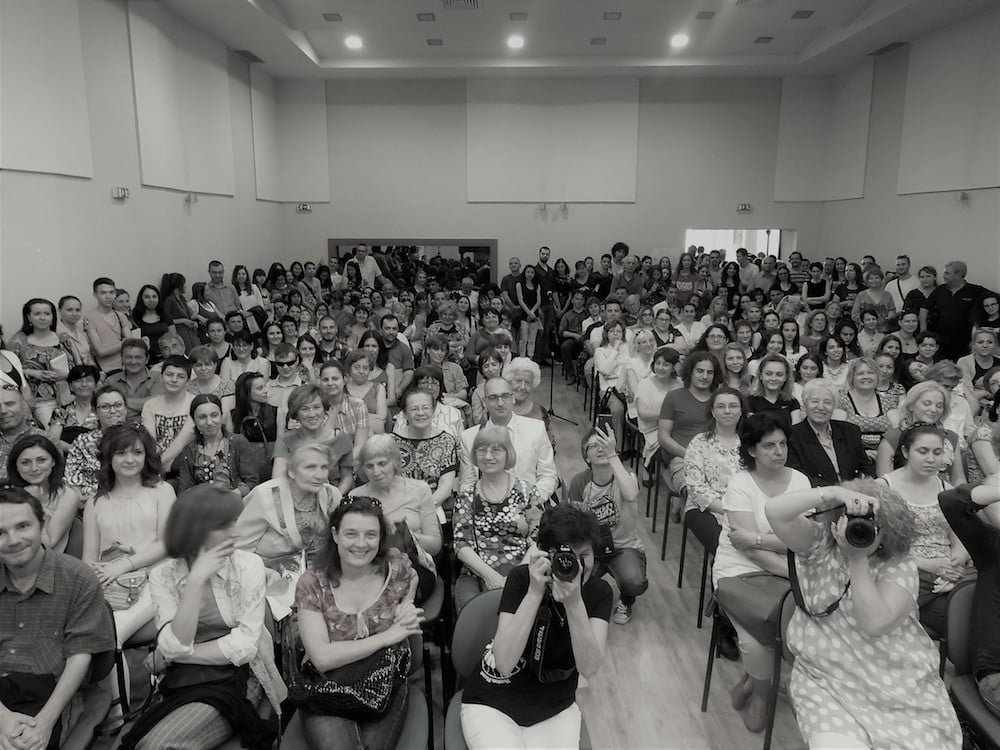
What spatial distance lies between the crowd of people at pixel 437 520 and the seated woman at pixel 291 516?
0.04 ft

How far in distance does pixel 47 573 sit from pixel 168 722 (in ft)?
1.87

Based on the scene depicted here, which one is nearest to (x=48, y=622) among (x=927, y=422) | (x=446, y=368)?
(x=446, y=368)

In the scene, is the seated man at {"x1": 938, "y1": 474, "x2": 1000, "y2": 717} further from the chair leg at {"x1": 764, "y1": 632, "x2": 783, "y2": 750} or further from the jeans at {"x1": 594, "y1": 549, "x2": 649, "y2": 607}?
the jeans at {"x1": 594, "y1": 549, "x2": 649, "y2": 607}

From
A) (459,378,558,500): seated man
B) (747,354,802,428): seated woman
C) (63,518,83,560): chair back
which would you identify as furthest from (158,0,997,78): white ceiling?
(63,518,83,560): chair back

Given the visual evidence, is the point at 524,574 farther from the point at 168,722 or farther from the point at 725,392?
the point at 725,392

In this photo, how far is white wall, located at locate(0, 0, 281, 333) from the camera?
17.4ft

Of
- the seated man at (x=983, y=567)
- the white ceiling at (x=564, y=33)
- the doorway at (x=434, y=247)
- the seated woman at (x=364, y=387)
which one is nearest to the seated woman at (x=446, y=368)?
the seated woman at (x=364, y=387)

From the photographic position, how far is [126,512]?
2.68m

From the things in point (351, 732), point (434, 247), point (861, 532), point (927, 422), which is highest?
point (434, 247)

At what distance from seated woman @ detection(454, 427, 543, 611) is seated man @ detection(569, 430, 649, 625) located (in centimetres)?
33

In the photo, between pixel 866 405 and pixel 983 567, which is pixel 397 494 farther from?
pixel 866 405

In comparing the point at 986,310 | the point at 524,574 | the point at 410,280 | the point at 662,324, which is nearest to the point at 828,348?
the point at 662,324

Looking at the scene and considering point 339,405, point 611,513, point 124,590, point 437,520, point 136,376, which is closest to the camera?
point 124,590

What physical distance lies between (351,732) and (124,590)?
1197 mm
